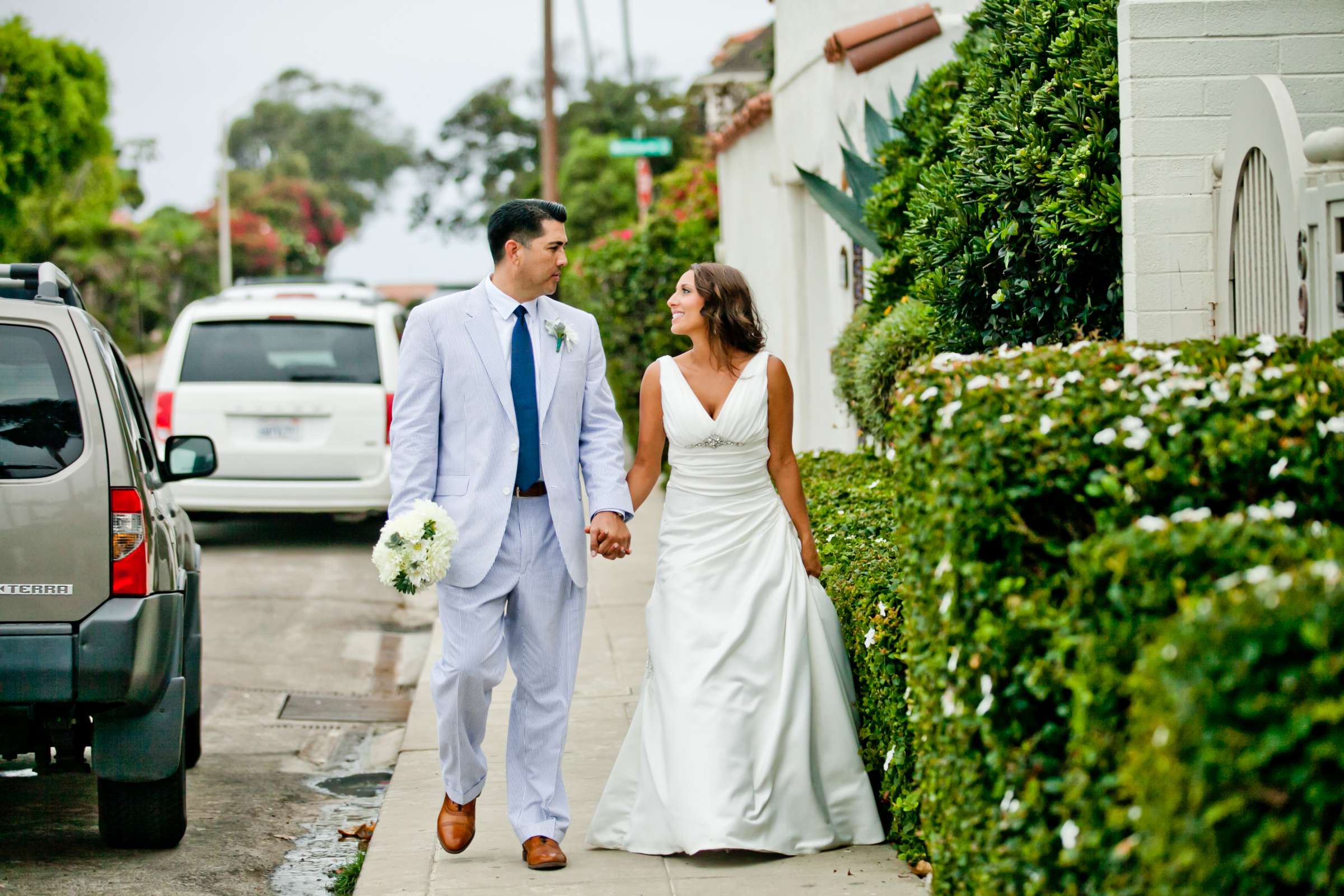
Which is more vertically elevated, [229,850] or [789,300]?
[789,300]

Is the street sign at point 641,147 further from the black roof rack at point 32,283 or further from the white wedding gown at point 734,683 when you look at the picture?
the white wedding gown at point 734,683

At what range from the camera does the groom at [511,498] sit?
14.6ft

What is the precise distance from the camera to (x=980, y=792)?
3.03 metres

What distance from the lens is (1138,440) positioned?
2.91m

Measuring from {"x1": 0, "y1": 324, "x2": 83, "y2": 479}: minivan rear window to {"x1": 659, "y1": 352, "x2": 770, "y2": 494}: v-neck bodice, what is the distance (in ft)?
6.08

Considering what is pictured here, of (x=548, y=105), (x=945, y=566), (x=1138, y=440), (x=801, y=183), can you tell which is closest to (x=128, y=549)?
(x=945, y=566)

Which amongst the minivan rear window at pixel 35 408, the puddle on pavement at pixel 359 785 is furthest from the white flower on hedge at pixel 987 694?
the puddle on pavement at pixel 359 785

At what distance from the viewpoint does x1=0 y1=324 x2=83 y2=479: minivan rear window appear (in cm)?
450

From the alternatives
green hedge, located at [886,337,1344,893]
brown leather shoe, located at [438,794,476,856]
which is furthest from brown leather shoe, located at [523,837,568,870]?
green hedge, located at [886,337,1344,893]

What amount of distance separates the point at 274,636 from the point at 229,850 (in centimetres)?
371

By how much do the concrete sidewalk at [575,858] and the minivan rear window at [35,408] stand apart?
1.60m

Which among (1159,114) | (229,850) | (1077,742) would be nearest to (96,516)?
(229,850)

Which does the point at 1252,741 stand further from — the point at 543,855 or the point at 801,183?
the point at 801,183

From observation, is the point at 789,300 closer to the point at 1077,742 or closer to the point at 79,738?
the point at 79,738
